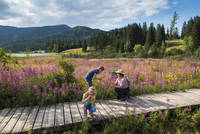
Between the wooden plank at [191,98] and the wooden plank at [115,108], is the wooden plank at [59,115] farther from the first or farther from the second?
the wooden plank at [191,98]

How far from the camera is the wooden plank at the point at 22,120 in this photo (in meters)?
2.79

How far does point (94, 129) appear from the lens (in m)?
3.16

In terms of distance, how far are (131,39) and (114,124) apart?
65.7m

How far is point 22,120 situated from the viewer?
3.14m

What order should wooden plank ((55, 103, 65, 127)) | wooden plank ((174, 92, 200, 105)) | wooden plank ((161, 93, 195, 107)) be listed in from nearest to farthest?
1. wooden plank ((55, 103, 65, 127))
2. wooden plank ((161, 93, 195, 107))
3. wooden plank ((174, 92, 200, 105))

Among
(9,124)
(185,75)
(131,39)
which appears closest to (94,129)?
(9,124)

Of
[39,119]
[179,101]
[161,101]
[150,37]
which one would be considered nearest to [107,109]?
[39,119]

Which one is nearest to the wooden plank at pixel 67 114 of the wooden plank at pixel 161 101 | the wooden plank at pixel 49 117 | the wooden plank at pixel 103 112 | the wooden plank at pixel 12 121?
the wooden plank at pixel 49 117

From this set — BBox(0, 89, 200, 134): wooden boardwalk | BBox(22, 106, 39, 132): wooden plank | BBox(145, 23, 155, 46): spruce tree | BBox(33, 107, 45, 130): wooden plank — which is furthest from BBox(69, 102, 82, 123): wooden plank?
BBox(145, 23, 155, 46): spruce tree

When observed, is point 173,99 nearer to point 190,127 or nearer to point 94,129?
point 190,127

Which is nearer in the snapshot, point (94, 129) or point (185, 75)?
point (94, 129)

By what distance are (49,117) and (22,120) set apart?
717mm

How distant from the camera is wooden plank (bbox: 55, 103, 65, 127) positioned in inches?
118

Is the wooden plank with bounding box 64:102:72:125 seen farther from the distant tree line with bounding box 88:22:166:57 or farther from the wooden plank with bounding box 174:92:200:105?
the distant tree line with bounding box 88:22:166:57
